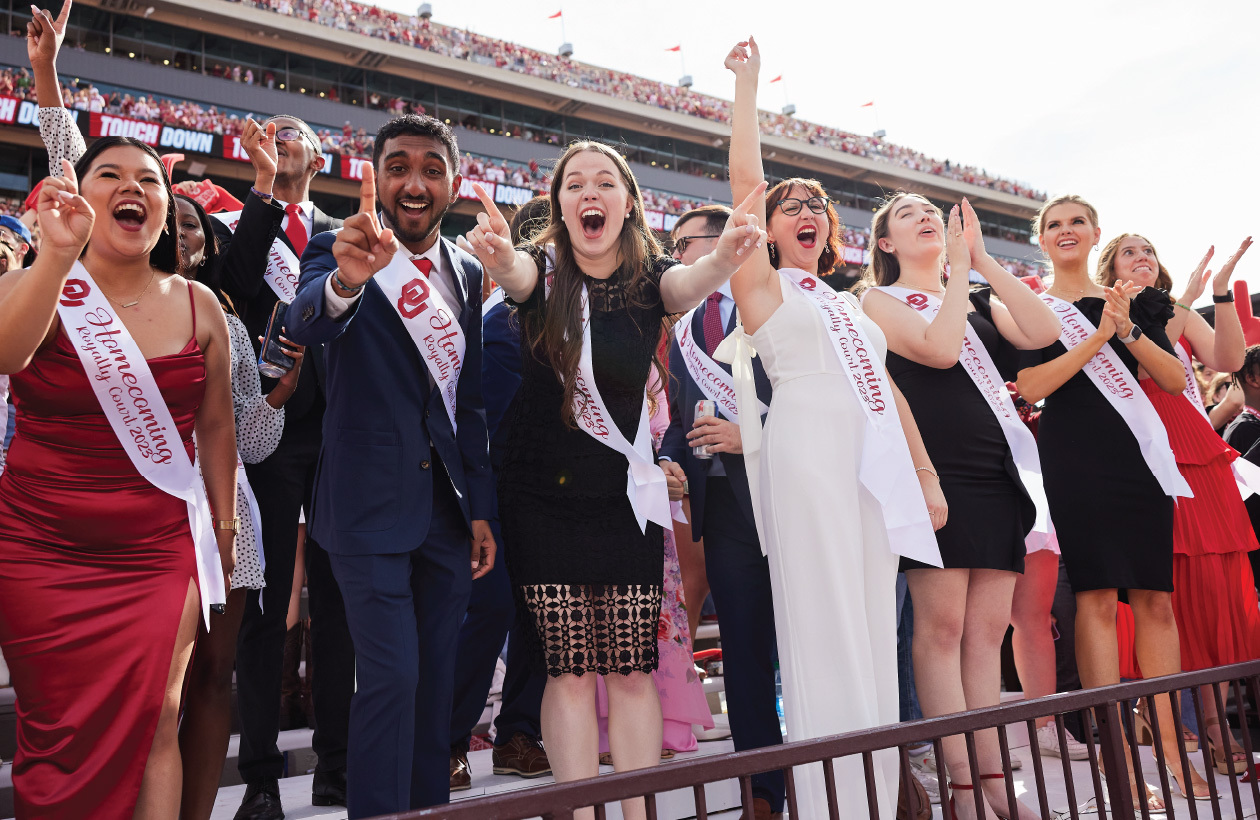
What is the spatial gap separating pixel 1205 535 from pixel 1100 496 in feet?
2.07

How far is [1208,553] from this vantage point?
3.05 m

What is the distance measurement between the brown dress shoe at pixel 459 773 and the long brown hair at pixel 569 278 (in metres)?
1.14

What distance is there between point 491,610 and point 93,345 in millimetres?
1377

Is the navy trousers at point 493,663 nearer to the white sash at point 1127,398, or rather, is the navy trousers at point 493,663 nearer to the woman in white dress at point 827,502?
the woman in white dress at point 827,502

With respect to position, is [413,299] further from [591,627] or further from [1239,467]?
[1239,467]

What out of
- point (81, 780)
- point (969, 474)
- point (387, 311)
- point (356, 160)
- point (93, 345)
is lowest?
point (81, 780)

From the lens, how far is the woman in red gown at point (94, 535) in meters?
1.61

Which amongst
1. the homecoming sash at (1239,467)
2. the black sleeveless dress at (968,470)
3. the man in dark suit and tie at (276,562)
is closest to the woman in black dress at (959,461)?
the black sleeveless dress at (968,470)

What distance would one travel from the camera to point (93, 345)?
1.73 m

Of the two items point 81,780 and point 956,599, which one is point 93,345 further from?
point 956,599

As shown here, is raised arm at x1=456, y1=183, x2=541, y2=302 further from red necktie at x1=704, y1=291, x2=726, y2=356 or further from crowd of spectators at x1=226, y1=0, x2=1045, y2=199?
crowd of spectators at x1=226, y1=0, x2=1045, y2=199

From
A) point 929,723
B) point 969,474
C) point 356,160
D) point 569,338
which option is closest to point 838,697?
point 929,723

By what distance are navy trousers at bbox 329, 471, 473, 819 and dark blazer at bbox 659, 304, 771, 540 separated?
73cm

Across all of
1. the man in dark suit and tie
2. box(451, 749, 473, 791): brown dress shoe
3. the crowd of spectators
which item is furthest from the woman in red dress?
the crowd of spectators
